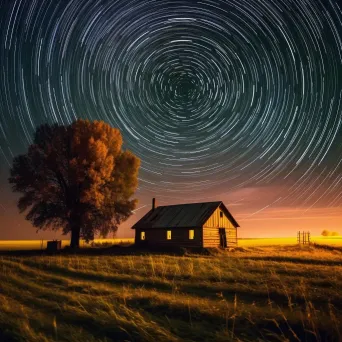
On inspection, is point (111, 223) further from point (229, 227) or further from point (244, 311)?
point (244, 311)

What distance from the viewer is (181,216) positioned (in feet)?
151

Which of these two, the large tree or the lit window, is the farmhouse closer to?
the lit window

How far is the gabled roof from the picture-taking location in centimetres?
4347

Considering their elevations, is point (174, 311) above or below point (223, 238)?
below

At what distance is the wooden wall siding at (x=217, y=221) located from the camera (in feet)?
143

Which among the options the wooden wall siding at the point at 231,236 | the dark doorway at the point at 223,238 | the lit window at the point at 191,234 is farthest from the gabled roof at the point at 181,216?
the dark doorway at the point at 223,238

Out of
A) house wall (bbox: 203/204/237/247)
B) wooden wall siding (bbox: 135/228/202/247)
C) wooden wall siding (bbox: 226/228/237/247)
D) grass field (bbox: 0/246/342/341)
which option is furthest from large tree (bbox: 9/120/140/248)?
grass field (bbox: 0/246/342/341)

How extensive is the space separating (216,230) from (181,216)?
192 inches

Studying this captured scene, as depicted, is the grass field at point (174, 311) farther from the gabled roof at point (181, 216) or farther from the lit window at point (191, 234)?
the gabled roof at point (181, 216)

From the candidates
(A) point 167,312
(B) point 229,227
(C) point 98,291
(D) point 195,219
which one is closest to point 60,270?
(C) point 98,291

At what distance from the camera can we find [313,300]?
1069cm

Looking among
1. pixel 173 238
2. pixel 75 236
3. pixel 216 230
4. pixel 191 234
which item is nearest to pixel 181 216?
pixel 173 238

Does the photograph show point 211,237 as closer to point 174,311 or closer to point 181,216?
point 181,216

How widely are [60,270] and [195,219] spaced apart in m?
23.7
